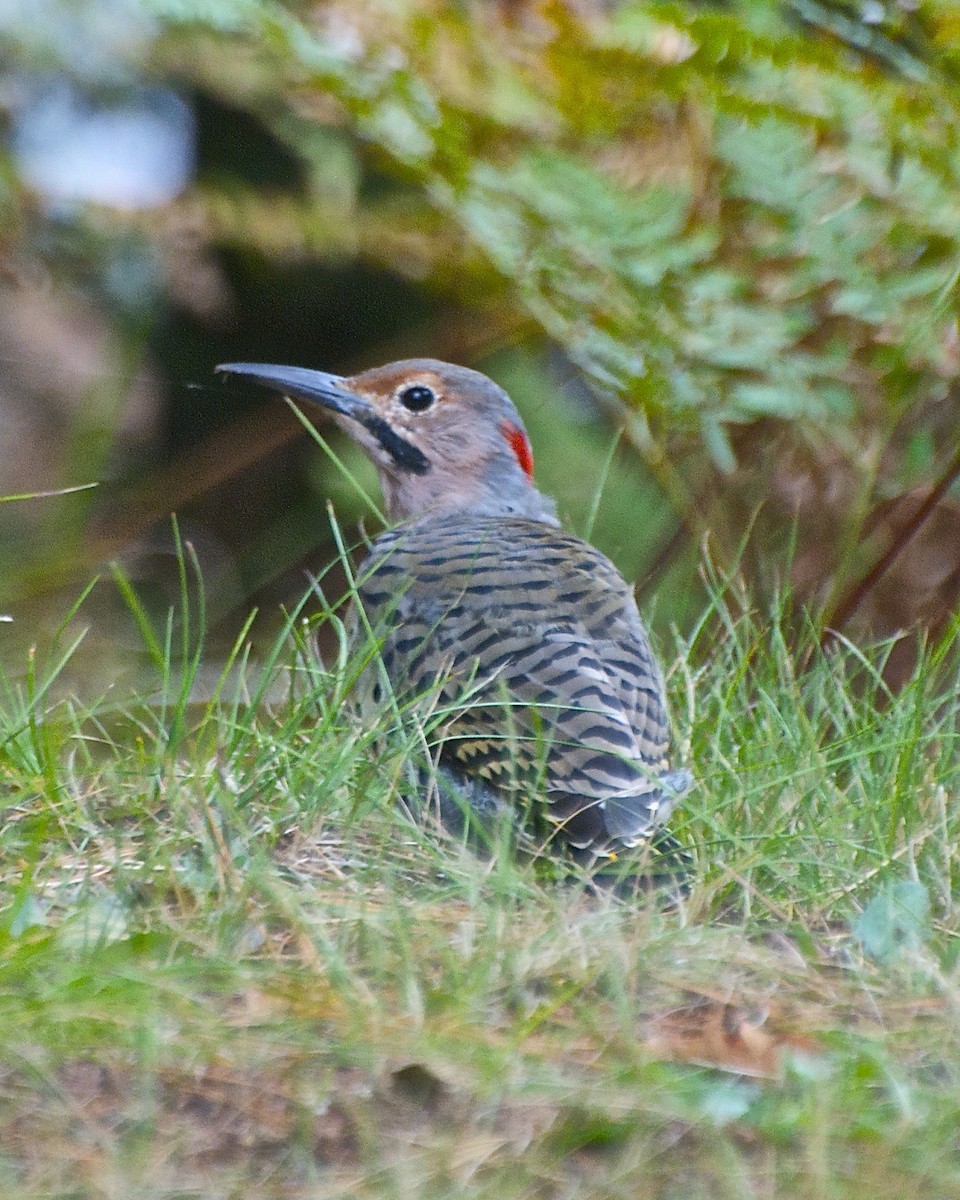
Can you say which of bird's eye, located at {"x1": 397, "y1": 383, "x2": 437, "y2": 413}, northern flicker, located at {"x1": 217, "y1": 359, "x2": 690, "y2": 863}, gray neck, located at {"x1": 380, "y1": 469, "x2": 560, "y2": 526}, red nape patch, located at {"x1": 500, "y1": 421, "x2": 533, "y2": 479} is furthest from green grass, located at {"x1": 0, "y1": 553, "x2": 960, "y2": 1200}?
red nape patch, located at {"x1": 500, "y1": 421, "x2": 533, "y2": 479}

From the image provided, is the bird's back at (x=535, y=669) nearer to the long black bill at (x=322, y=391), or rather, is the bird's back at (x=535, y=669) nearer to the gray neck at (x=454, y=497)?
the gray neck at (x=454, y=497)

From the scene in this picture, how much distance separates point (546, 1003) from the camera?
2588 millimetres

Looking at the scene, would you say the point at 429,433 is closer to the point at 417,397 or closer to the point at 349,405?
the point at 417,397

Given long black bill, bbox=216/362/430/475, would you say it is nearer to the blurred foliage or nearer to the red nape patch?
the red nape patch

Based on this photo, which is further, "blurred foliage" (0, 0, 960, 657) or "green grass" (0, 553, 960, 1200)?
"blurred foliage" (0, 0, 960, 657)

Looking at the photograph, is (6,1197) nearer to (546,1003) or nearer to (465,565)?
(546,1003)

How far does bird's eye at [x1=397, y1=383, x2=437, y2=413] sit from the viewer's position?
5.07 metres

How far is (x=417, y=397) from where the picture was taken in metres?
5.09

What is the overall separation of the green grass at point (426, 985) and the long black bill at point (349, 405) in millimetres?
1353

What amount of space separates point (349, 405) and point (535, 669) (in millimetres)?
1591

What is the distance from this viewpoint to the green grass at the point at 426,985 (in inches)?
88.9

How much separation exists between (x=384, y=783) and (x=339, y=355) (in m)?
4.05

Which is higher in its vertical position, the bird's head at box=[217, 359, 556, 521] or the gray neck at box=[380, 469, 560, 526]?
the bird's head at box=[217, 359, 556, 521]

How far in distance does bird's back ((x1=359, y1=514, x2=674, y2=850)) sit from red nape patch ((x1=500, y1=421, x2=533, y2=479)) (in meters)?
0.82
